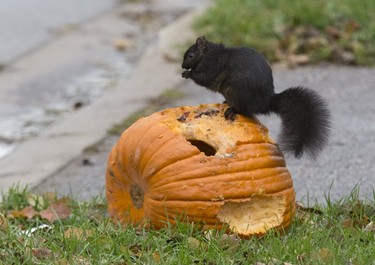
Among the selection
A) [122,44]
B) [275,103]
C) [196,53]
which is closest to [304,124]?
[275,103]

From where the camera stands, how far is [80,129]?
764 centimetres

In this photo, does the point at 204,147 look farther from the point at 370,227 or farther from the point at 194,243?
the point at 370,227

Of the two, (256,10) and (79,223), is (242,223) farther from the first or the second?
(256,10)

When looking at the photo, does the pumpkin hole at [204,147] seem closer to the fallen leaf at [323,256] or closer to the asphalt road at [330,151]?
the asphalt road at [330,151]

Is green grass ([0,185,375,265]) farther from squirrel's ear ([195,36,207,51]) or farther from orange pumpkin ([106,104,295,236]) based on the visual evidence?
squirrel's ear ([195,36,207,51])

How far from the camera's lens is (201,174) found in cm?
444

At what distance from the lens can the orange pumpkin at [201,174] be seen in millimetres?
4441

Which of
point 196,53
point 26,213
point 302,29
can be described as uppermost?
point 196,53

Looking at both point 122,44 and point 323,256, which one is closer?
point 323,256

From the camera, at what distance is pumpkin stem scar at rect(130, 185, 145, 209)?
4.64 metres

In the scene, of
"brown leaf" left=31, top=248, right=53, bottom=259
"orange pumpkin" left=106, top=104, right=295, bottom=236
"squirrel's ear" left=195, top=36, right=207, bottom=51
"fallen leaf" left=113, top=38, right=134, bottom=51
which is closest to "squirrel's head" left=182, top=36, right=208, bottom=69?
"squirrel's ear" left=195, top=36, right=207, bottom=51

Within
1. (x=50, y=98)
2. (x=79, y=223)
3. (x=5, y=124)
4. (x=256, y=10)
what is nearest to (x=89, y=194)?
(x=79, y=223)

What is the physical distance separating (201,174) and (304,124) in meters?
0.59

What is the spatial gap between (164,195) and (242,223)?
39cm
